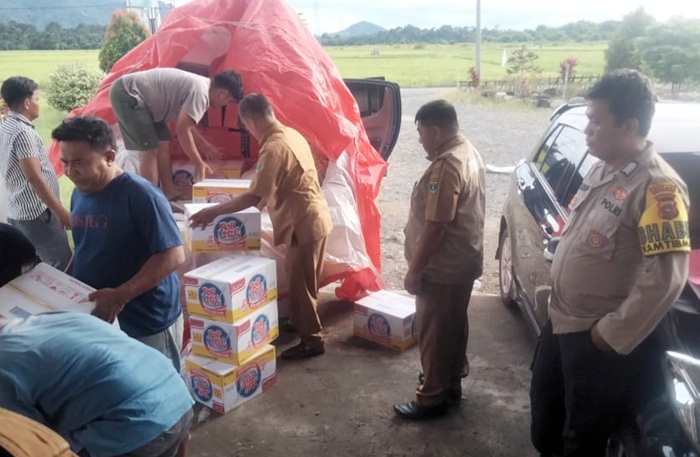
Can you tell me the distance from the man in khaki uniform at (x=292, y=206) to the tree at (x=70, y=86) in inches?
432

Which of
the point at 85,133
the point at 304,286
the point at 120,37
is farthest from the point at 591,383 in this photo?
the point at 120,37

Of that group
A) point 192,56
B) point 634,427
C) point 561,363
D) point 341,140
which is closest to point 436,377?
point 561,363

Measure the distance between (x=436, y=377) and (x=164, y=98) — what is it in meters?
3.25

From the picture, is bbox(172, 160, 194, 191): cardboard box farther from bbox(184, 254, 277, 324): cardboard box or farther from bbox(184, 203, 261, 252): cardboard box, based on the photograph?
bbox(184, 254, 277, 324): cardboard box

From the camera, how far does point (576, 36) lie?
5350 centimetres

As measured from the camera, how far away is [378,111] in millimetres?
6344

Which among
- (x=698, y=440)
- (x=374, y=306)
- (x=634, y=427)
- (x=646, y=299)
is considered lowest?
(x=374, y=306)

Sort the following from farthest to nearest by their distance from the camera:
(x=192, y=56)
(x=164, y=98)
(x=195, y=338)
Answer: (x=192, y=56) < (x=164, y=98) < (x=195, y=338)

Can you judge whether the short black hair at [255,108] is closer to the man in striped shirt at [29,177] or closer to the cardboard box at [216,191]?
the cardboard box at [216,191]

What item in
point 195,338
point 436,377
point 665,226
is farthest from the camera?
point 195,338

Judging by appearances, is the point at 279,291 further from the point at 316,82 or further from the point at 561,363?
the point at 561,363

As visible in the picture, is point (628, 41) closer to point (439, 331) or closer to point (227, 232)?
point (227, 232)

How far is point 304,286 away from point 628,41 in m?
23.8

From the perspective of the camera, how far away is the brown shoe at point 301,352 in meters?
4.38
